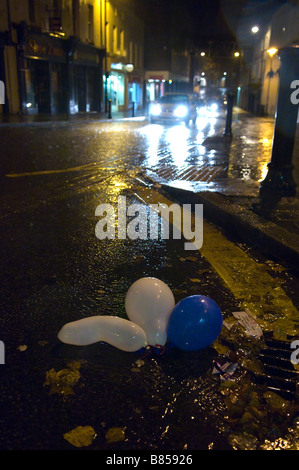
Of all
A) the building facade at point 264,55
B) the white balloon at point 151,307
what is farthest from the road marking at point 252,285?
the building facade at point 264,55

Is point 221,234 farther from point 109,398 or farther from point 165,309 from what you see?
point 109,398

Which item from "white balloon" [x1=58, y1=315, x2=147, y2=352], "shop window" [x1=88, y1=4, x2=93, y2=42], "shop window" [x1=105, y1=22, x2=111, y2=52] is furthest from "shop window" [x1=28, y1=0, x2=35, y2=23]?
"white balloon" [x1=58, y1=315, x2=147, y2=352]

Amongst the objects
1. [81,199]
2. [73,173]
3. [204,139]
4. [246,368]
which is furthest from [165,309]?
[204,139]

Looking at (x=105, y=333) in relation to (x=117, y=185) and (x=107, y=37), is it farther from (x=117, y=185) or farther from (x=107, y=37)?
(x=107, y=37)

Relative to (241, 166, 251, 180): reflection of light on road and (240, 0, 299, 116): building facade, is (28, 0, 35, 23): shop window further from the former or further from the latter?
(241, 166, 251, 180): reflection of light on road

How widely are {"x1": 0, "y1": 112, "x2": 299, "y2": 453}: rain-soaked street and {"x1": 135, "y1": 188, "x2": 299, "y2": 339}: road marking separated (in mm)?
11

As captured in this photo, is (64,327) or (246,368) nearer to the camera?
(246,368)

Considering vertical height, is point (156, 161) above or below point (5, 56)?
below

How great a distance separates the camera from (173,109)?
81.1 ft

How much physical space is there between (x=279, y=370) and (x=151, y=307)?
0.88 metres

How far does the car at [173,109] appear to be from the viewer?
971 inches

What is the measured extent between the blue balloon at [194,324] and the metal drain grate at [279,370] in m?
0.35

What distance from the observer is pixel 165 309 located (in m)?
2.82
